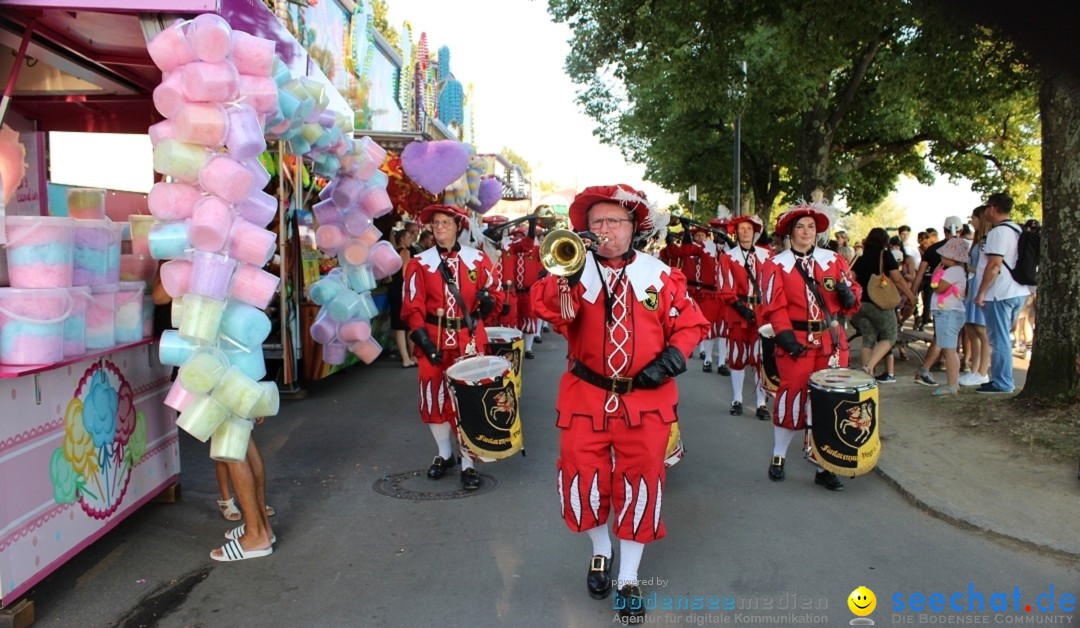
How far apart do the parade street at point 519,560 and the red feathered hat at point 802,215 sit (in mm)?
1894

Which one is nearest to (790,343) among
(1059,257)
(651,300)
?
(651,300)

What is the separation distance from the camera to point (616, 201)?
3.93 metres

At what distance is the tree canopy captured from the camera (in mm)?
9414

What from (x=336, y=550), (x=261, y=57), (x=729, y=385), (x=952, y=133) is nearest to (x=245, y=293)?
(x=261, y=57)

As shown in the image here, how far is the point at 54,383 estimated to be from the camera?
4.07 m

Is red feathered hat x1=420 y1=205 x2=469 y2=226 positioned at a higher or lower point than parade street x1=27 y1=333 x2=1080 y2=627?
higher

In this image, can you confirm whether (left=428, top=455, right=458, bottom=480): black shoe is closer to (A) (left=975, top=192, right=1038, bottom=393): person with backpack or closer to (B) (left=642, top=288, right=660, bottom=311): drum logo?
(B) (left=642, top=288, right=660, bottom=311): drum logo

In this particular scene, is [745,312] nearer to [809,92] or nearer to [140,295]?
[140,295]

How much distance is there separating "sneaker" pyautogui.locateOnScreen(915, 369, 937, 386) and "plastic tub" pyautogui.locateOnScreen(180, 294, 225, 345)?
→ 8300mm

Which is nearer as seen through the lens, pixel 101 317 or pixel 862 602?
pixel 862 602

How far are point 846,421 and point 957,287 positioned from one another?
184 inches

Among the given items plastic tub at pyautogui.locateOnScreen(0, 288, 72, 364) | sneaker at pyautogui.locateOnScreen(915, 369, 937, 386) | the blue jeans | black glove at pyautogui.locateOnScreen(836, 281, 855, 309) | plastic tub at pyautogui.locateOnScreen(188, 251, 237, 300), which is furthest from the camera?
sneaker at pyautogui.locateOnScreen(915, 369, 937, 386)

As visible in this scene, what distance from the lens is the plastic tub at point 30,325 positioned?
376cm

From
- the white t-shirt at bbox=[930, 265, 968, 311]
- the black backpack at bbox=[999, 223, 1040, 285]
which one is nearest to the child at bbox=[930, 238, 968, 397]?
the white t-shirt at bbox=[930, 265, 968, 311]
